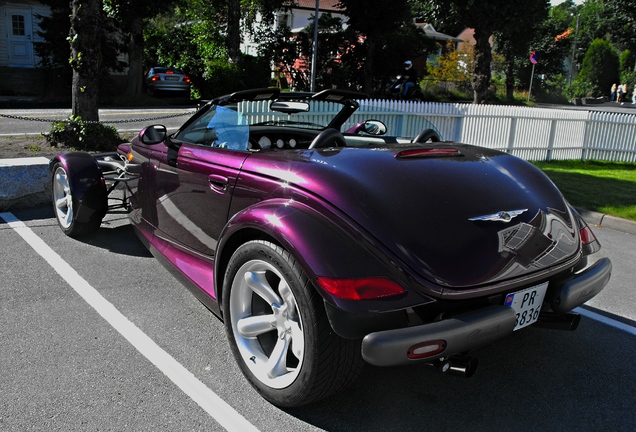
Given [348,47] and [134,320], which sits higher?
[348,47]

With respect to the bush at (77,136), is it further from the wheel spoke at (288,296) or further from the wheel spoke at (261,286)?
the wheel spoke at (288,296)

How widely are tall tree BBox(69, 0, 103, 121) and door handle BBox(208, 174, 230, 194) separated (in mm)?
6730

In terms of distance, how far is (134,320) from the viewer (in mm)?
3652

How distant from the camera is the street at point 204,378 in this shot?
2.62 meters

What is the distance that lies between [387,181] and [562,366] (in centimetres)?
156

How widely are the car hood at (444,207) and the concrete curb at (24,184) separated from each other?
172 inches

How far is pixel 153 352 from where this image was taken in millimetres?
3230

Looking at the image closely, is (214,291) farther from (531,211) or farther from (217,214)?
(531,211)

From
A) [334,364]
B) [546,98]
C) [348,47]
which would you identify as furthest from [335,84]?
[334,364]

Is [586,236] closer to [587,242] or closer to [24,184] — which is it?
[587,242]

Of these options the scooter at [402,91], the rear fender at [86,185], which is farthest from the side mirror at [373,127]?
the scooter at [402,91]

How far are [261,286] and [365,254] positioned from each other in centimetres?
59

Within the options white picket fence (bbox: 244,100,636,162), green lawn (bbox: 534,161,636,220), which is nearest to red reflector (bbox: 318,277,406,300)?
green lawn (bbox: 534,161,636,220)

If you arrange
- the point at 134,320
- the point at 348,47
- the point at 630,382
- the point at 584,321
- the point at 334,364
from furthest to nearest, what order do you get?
the point at 348,47 → the point at 584,321 → the point at 134,320 → the point at 630,382 → the point at 334,364
